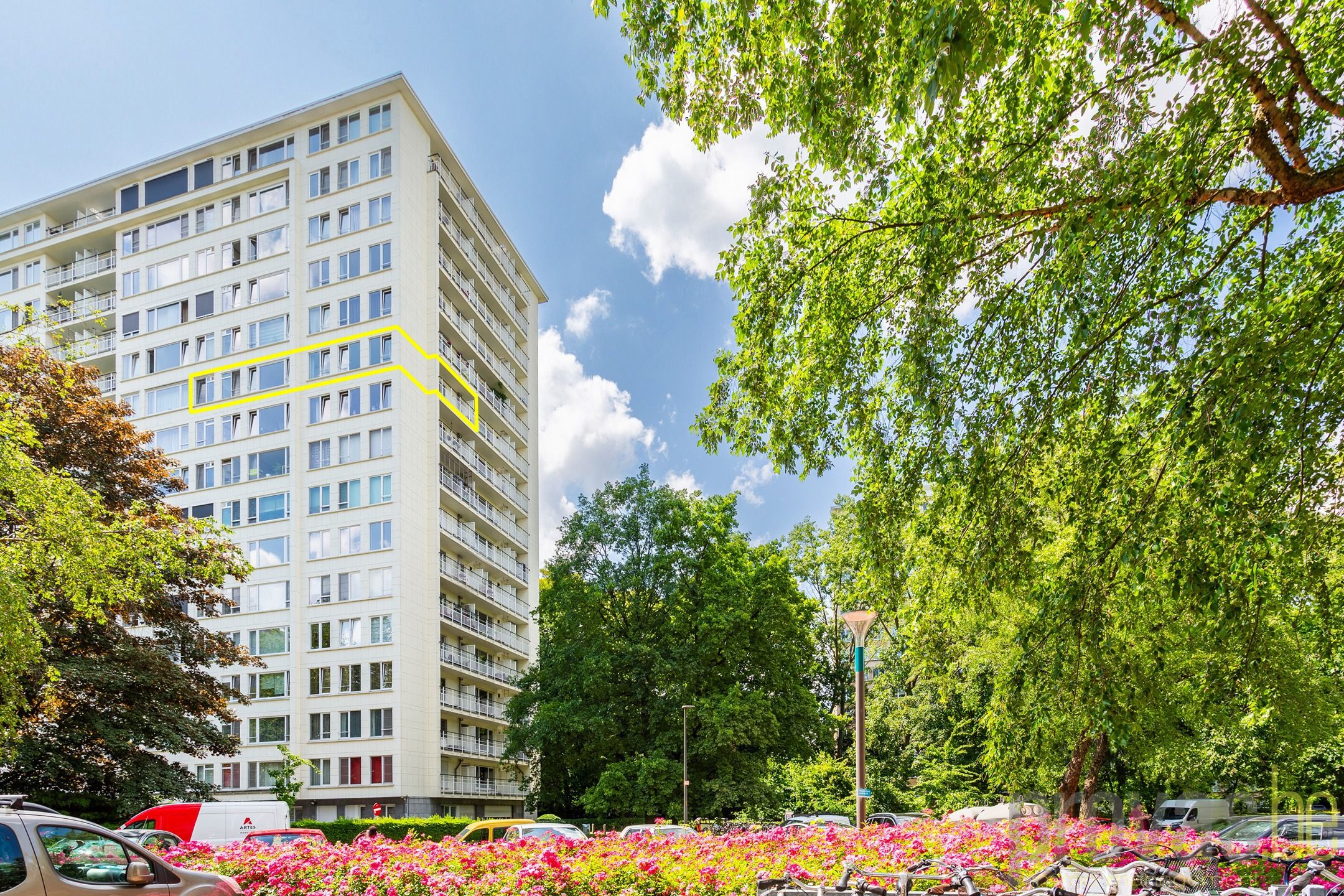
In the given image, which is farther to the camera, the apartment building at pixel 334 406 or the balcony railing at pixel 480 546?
the balcony railing at pixel 480 546

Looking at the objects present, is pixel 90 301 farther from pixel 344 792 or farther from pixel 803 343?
pixel 803 343

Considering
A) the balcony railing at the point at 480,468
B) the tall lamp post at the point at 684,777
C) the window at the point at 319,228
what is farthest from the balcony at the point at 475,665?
the window at the point at 319,228

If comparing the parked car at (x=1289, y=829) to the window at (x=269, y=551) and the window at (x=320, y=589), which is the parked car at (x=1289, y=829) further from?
the window at (x=269, y=551)

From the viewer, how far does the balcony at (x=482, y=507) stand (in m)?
50.2

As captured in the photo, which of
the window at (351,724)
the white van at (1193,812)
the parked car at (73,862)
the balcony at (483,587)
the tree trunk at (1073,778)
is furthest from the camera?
the balcony at (483,587)

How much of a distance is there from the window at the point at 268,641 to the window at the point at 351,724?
4690mm

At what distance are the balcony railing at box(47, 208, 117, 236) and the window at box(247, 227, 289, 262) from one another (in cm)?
991

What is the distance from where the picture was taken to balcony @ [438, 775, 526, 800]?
153 feet

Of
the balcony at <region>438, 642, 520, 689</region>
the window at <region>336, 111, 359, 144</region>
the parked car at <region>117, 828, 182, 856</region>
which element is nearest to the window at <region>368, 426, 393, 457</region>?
the balcony at <region>438, 642, 520, 689</region>

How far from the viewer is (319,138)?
5166cm

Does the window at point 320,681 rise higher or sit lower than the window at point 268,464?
lower

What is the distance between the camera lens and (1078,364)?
316 inches

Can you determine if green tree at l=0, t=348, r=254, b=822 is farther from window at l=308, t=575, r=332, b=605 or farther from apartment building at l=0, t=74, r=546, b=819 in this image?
apartment building at l=0, t=74, r=546, b=819

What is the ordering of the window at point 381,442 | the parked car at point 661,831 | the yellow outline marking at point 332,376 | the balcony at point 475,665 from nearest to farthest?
the parked car at point 661,831, the window at point 381,442, the yellow outline marking at point 332,376, the balcony at point 475,665
